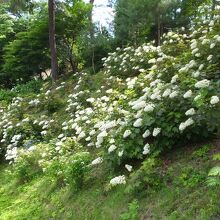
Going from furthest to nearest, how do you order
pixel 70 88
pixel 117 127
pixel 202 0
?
pixel 202 0
pixel 70 88
pixel 117 127

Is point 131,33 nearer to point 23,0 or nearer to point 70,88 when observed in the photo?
point 70,88

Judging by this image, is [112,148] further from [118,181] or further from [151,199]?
[151,199]

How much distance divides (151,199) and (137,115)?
1460 mm

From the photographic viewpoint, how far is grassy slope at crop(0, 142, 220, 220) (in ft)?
15.0

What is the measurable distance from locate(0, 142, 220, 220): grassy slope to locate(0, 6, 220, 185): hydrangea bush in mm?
321

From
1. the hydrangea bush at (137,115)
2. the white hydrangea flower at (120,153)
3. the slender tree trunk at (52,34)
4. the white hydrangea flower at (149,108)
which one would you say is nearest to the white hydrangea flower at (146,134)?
the hydrangea bush at (137,115)

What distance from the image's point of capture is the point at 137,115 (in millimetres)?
6090

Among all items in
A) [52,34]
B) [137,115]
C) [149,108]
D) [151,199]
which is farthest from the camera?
[52,34]

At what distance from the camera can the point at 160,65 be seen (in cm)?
889

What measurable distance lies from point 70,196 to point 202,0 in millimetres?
11996

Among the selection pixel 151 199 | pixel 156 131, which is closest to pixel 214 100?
pixel 156 131

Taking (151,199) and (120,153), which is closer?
(151,199)

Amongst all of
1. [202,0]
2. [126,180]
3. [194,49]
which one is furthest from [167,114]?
[202,0]

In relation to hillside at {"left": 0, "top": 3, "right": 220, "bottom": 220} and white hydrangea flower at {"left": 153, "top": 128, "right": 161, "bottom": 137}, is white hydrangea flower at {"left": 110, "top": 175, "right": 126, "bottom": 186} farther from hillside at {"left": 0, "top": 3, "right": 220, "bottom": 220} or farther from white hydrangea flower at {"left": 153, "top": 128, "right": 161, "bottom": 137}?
white hydrangea flower at {"left": 153, "top": 128, "right": 161, "bottom": 137}
